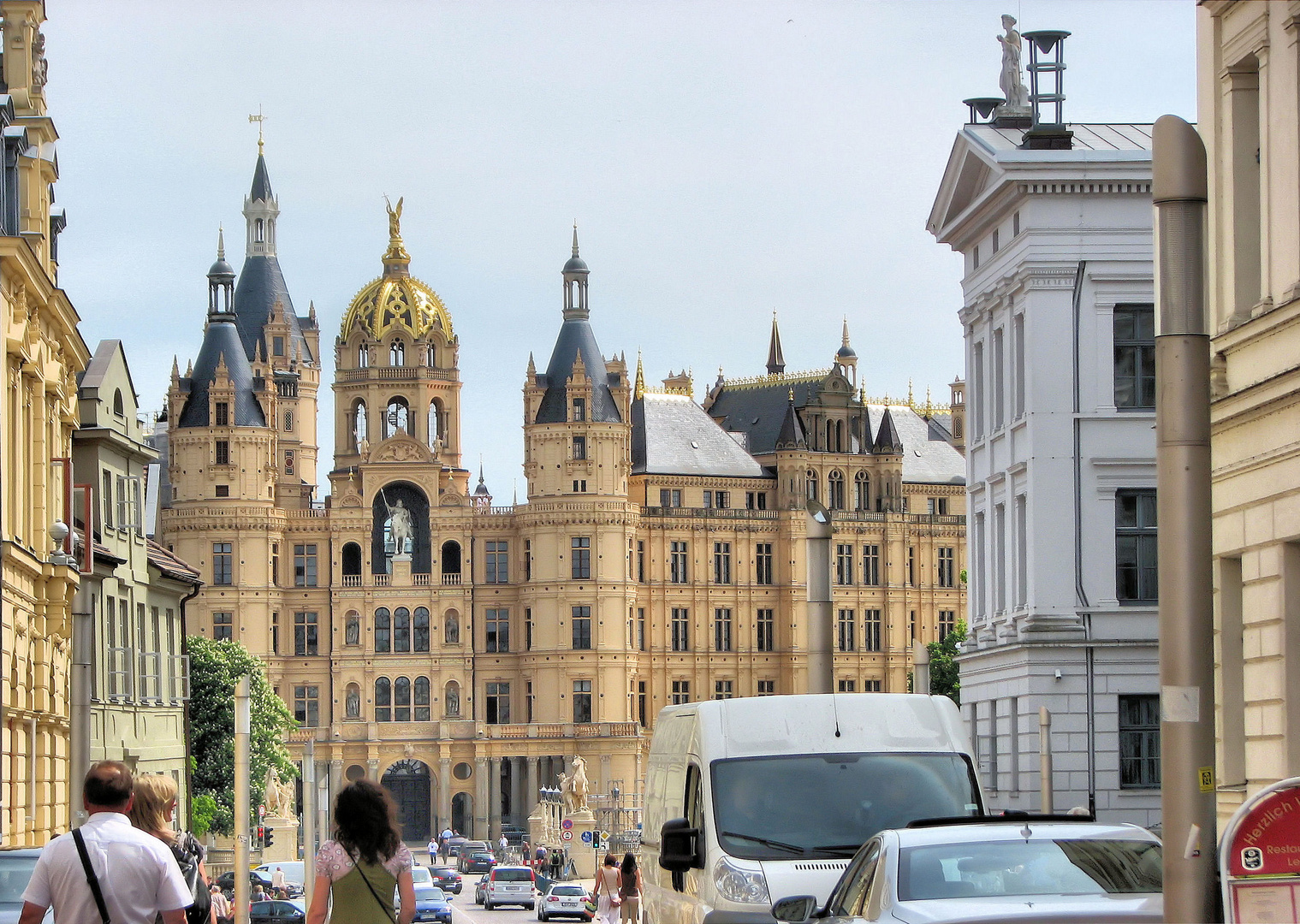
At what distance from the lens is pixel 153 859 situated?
9.99 m

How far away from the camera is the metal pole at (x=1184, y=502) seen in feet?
36.8

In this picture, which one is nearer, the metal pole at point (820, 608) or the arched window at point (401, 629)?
the metal pole at point (820, 608)

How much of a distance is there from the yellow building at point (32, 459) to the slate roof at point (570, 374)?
7233 centimetres

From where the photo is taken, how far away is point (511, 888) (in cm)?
6028

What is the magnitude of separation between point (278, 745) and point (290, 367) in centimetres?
3224

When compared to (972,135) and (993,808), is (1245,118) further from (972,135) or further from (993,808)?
(993,808)

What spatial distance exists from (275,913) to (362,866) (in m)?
32.1

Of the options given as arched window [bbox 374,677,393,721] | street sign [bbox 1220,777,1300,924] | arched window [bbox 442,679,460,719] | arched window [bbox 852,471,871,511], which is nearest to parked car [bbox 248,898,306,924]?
street sign [bbox 1220,777,1300,924]

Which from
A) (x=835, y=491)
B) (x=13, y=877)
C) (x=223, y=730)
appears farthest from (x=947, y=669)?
(x=13, y=877)

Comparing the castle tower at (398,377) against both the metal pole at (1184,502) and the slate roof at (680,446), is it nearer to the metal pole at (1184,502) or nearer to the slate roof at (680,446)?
the slate roof at (680,446)

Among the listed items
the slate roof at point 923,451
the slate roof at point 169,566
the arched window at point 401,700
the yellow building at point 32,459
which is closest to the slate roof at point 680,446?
the slate roof at point 923,451

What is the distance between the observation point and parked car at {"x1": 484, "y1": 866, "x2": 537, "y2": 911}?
60031 mm

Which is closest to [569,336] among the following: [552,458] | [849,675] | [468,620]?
[552,458]

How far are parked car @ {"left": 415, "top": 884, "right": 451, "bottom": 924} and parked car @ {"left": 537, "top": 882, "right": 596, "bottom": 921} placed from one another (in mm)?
5486
